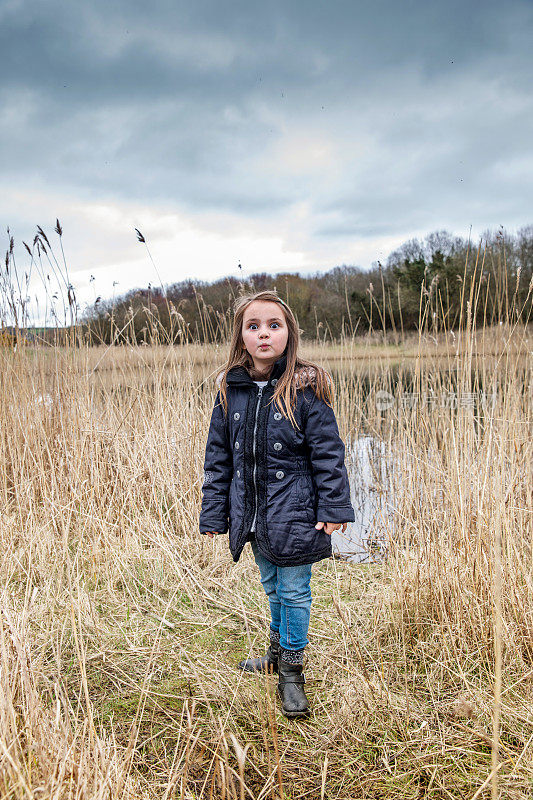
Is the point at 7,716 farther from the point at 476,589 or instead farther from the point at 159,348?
the point at 159,348

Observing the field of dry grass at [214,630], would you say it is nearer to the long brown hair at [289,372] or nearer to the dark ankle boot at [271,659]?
the dark ankle boot at [271,659]

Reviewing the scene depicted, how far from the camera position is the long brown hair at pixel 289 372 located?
154 centimetres

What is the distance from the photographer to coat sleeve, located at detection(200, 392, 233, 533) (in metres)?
1.64

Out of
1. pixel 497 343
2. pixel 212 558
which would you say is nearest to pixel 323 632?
pixel 212 558

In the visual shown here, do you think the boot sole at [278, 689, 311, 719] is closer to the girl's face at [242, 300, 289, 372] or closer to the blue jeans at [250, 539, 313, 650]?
the blue jeans at [250, 539, 313, 650]

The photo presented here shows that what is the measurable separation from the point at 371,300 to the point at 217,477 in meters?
A: 2.90

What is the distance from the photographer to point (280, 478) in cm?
152

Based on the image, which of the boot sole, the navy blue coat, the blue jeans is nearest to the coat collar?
the navy blue coat

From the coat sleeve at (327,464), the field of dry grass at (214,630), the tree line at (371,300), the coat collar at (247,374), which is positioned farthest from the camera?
the tree line at (371,300)

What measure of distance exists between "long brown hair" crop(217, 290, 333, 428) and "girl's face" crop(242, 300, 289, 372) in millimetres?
27

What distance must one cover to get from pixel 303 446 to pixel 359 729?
77 cm

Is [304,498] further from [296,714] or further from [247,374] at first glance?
[296,714]

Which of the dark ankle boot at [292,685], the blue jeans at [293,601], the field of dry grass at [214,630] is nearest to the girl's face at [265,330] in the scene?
the blue jeans at [293,601]

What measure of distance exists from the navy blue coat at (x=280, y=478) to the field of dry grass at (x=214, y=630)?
24 centimetres
